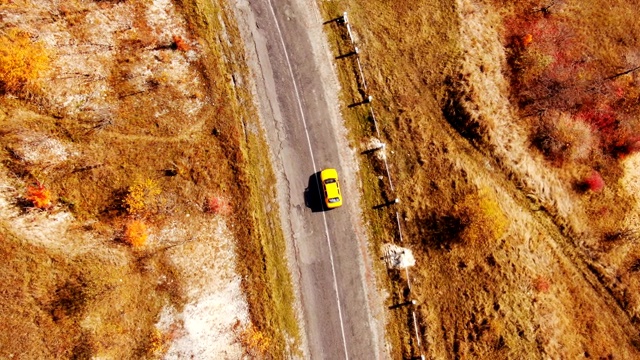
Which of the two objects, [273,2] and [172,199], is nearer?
[172,199]

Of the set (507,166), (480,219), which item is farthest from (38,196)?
(507,166)

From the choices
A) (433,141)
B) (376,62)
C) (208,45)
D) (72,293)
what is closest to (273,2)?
(208,45)

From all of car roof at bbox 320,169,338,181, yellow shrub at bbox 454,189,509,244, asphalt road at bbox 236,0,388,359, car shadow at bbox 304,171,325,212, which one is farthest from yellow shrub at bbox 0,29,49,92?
yellow shrub at bbox 454,189,509,244

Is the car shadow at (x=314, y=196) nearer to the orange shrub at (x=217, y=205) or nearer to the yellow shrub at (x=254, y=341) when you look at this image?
the orange shrub at (x=217, y=205)

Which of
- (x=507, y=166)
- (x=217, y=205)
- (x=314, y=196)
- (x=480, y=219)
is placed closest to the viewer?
(x=217, y=205)

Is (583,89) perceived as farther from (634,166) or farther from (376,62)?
(376,62)

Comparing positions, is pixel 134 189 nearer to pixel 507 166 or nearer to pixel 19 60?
pixel 19 60

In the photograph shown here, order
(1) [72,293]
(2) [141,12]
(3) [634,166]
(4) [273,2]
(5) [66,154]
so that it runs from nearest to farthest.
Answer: (1) [72,293], (5) [66,154], (2) [141,12], (4) [273,2], (3) [634,166]
